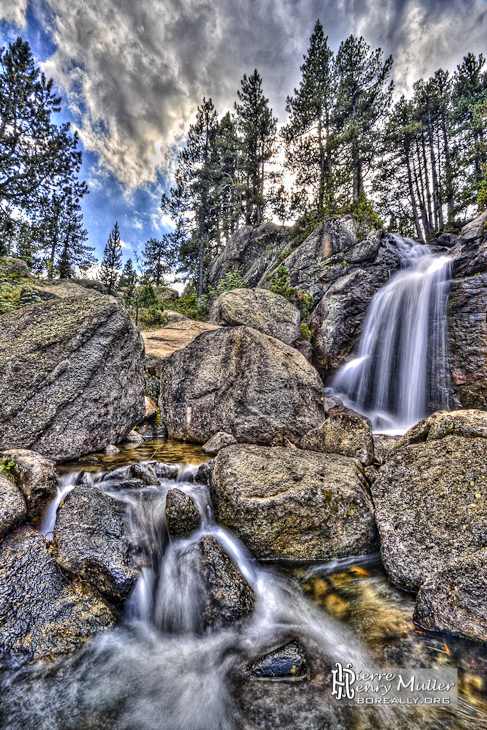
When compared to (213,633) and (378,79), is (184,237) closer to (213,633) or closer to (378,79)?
(378,79)

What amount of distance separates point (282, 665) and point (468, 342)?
835cm

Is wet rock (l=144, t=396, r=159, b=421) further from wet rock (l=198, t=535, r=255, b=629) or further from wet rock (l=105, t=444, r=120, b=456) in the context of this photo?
wet rock (l=198, t=535, r=255, b=629)

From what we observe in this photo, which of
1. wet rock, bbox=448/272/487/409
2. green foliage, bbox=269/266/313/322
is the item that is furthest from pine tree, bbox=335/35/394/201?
wet rock, bbox=448/272/487/409

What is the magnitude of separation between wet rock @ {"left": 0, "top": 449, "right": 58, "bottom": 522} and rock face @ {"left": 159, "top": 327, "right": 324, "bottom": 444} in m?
3.52

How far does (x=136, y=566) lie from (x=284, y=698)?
1840mm

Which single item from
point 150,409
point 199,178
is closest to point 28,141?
point 199,178

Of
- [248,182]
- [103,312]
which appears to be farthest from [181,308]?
[103,312]

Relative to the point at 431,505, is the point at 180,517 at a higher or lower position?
lower

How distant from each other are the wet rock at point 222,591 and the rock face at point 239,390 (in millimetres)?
3079

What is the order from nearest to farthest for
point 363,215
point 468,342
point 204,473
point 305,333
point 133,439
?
point 204,473
point 133,439
point 468,342
point 305,333
point 363,215

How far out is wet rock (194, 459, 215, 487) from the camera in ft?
15.0

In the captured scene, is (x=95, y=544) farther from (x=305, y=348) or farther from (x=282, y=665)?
(x=305, y=348)

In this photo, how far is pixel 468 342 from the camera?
7531mm

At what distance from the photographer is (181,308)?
24.4 metres
